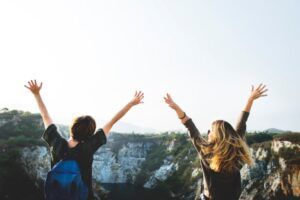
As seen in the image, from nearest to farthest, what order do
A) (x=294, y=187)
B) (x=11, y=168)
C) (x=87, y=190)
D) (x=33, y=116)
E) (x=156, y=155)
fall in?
(x=87, y=190) < (x=294, y=187) < (x=11, y=168) < (x=33, y=116) < (x=156, y=155)

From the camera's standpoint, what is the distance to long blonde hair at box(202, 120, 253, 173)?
5000 mm

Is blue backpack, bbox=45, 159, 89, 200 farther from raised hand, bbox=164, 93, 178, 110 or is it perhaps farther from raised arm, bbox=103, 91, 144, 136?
raised hand, bbox=164, 93, 178, 110

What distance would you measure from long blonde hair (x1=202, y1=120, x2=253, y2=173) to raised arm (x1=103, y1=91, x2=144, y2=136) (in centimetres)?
147

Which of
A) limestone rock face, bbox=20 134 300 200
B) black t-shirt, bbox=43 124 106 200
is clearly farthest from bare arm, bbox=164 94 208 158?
limestone rock face, bbox=20 134 300 200

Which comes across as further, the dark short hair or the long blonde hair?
the dark short hair

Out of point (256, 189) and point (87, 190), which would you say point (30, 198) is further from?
point (87, 190)

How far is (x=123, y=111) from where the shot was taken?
5.99 metres

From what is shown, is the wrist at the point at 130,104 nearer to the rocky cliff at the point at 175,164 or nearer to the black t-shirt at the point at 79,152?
the black t-shirt at the point at 79,152

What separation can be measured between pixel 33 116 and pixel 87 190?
7640 centimetres

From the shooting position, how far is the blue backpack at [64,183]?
15.0 ft

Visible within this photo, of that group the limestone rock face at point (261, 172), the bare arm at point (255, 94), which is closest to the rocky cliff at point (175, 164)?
the limestone rock face at point (261, 172)

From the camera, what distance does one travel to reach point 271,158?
2388 inches

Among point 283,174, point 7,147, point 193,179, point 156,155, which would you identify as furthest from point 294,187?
point 156,155

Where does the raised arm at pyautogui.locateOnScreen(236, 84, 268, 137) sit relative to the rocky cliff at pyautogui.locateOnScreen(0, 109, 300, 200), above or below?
above
